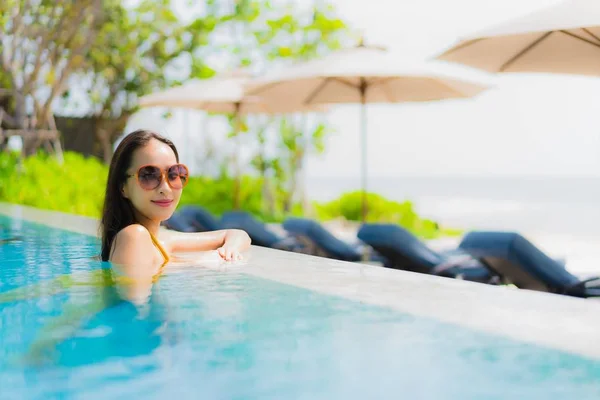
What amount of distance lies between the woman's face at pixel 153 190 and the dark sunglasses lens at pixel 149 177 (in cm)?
2

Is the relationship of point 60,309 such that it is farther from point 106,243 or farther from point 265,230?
point 265,230

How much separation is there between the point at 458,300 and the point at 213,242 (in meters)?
1.77

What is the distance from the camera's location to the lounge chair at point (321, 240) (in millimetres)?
8320

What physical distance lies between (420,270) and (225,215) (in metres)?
2.96

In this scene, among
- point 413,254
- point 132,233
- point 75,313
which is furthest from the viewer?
point 413,254

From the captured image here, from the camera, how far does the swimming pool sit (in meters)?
2.41

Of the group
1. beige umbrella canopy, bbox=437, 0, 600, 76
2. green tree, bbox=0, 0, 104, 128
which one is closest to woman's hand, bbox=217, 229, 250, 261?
beige umbrella canopy, bbox=437, 0, 600, 76

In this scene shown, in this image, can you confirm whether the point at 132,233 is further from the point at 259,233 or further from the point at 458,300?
the point at 259,233

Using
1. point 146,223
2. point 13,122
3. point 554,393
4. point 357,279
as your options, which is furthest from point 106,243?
point 13,122

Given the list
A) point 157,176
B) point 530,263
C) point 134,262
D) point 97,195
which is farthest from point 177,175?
point 97,195

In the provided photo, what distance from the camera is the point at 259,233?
889 cm

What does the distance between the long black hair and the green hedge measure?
8.65m

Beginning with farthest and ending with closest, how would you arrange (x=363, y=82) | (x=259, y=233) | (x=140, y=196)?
(x=363, y=82)
(x=259, y=233)
(x=140, y=196)

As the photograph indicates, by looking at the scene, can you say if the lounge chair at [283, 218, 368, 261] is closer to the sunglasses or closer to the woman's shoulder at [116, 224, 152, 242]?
the sunglasses
